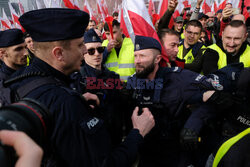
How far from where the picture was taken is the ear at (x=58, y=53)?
1.25 m

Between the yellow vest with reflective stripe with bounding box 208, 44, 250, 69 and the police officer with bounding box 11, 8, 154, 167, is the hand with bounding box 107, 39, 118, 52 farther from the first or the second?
the police officer with bounding box 11, 8, 154, 167

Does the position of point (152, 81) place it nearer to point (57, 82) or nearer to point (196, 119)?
point (196, 119)

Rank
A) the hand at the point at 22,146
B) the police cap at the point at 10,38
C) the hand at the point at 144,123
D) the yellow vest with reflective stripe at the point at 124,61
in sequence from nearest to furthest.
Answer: the hand at the point at 22,146, the hand at the point at 144,123, the police cap at the point at 10,38, the yellow vest with reflective stripe at the point at 124,61

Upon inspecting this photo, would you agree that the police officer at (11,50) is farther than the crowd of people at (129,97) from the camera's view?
Yes

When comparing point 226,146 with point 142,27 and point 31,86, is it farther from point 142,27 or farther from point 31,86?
point 142,27

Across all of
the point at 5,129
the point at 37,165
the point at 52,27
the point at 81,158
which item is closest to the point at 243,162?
the point at 81,158

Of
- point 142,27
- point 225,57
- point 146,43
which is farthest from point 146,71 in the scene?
point 225,57

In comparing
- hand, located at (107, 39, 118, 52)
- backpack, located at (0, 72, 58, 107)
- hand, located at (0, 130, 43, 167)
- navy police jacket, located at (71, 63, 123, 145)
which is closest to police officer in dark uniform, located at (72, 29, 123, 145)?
navy police jacket, located at (71, 63, 123, 145)

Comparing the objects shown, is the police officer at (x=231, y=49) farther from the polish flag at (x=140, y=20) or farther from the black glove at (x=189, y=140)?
the black glove at (x=189, y=140)

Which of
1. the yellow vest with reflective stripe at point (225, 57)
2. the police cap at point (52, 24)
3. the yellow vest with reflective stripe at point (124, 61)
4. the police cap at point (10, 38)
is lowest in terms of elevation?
the yellow vest with reflective stripe at point (124, 61)

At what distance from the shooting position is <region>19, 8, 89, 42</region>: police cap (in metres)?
1.24

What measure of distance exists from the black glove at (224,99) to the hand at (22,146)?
5.70ft

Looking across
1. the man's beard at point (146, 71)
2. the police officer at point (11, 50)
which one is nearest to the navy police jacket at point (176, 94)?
the man's beard at point (146, 71)

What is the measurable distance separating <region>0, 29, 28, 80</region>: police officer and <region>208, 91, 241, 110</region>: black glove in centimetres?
320
